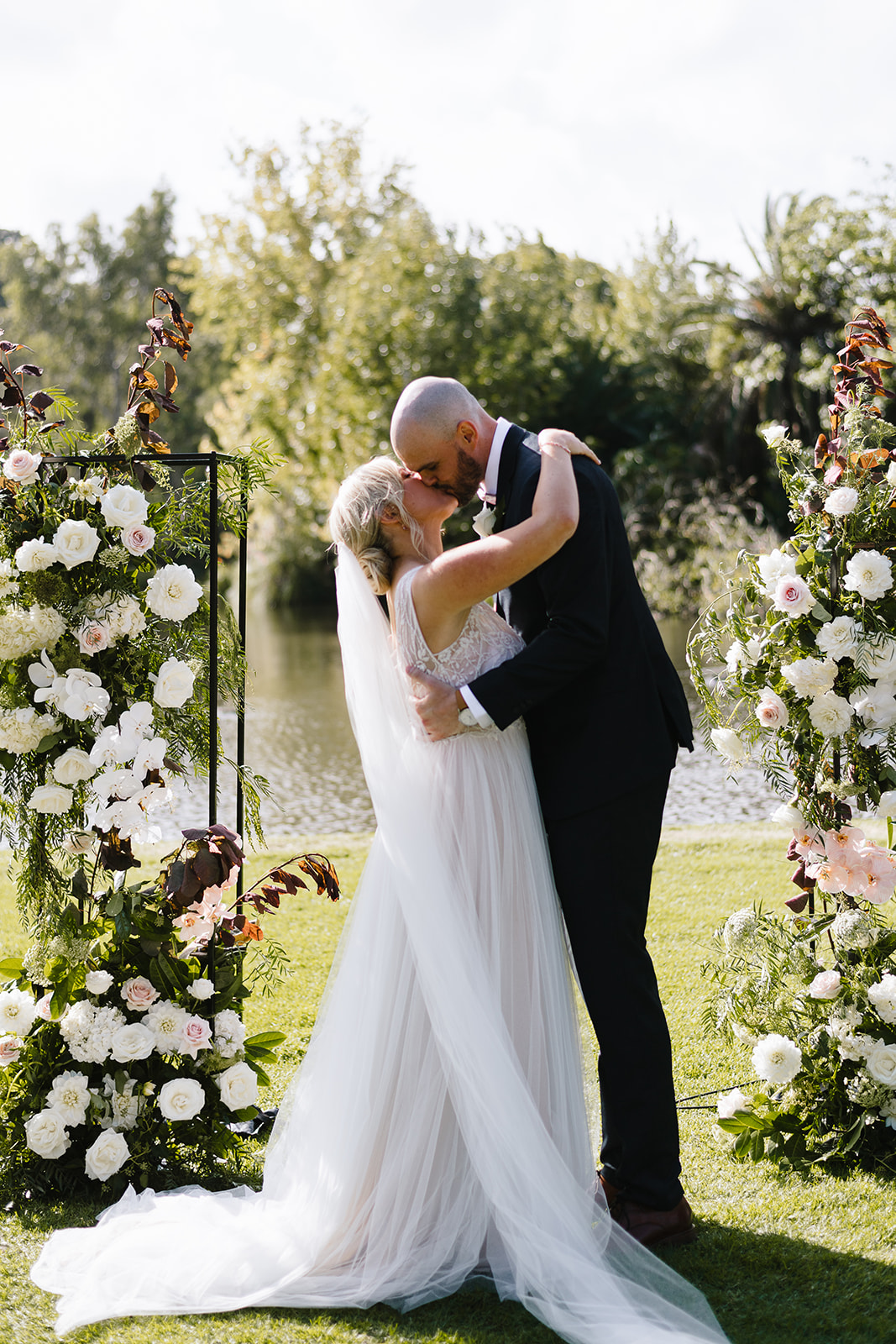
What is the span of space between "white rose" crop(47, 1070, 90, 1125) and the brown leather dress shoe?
1399 mm

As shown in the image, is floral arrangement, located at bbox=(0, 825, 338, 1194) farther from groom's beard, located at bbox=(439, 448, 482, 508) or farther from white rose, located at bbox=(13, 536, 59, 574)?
groom's beard, located at bbox=(439, 448, 482, 508)

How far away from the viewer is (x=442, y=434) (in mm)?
2818

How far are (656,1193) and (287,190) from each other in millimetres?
28354

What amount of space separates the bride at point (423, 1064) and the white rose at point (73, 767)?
70 centimetres

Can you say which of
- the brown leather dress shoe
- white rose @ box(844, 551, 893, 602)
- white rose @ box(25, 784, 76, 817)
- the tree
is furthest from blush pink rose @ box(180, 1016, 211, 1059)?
the tree

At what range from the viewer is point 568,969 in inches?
116

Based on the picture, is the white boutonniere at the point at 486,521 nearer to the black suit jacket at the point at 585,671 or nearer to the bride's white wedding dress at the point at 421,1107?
the black suit jacket at the point at 585,671

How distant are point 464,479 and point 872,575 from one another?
1089mm

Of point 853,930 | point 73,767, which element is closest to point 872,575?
point 853,930

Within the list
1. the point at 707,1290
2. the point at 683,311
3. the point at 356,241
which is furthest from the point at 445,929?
the point at 356,241

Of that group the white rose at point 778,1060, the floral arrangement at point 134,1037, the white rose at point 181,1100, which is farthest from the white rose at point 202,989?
the white rose at point 778,1060

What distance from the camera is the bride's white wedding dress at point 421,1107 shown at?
8.64 ft

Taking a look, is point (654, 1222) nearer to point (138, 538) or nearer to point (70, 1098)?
point (70, 1098)

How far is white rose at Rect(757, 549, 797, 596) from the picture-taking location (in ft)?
10.7
